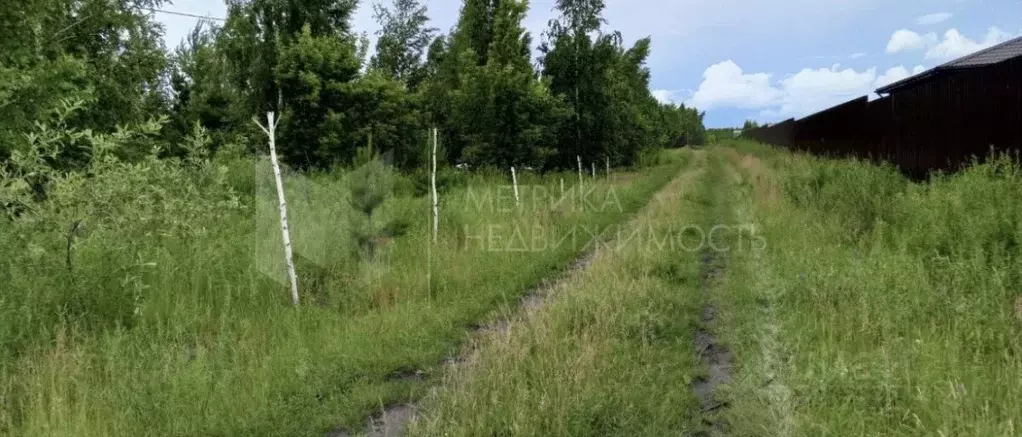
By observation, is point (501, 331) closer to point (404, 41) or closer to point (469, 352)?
point (469, 352)

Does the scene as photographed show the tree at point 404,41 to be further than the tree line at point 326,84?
Yes

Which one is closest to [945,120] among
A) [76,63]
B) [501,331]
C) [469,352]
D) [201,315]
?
[501,331]

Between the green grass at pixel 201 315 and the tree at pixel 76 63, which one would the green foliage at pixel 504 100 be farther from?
the tree at pixel 76 63

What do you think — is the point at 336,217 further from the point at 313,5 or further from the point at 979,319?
the point at 313,5

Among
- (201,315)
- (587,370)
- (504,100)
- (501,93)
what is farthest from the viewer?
(504,100)

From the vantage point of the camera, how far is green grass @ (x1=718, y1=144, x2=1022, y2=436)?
2.75m

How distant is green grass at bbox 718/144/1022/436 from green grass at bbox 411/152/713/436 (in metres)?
0.40

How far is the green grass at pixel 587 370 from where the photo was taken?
2898 mm

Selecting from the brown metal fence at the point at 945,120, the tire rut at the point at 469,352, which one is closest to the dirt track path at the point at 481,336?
the tire rut at the point at 469,352

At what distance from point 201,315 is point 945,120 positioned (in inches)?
478

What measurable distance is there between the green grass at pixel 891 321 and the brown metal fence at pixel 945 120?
2.23 metres

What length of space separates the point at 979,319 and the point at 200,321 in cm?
606

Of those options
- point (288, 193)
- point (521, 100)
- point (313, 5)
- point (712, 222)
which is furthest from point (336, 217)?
point (313, 5)

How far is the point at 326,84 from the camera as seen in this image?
1828 centimetres
